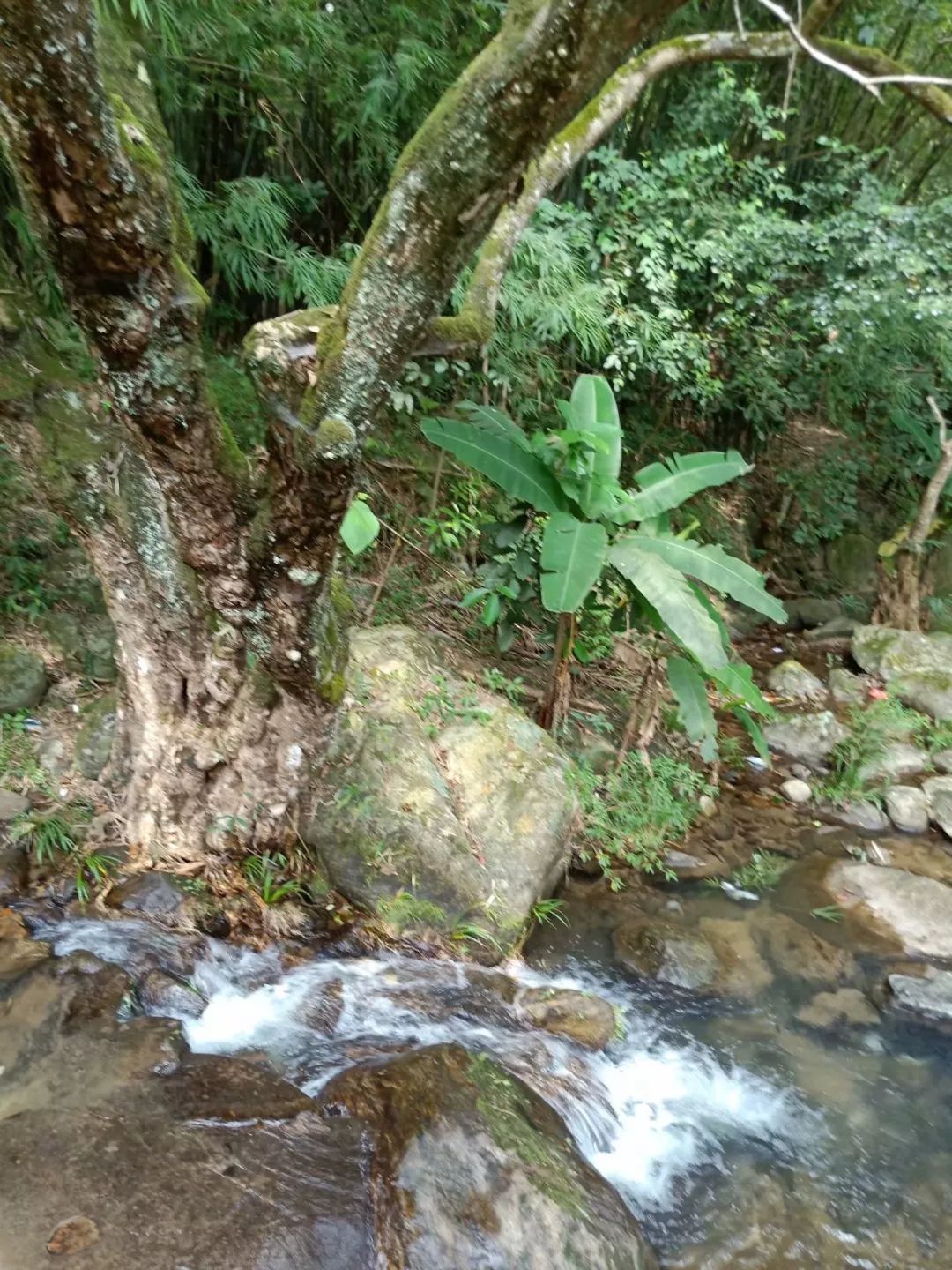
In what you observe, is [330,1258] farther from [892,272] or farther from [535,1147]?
[892,272]

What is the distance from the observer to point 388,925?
11.6 ft

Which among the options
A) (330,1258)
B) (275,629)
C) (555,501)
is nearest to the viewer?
(330,1258)

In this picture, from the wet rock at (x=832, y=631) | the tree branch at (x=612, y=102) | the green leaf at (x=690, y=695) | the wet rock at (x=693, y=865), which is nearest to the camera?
the tree branch at (x=612, y=102)

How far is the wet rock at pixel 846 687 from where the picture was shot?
6.78 m

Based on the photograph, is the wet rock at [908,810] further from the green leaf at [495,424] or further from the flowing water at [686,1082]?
the green leaf at [495,424]

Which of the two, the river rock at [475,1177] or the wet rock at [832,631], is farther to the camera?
the wet rock at [832,631]

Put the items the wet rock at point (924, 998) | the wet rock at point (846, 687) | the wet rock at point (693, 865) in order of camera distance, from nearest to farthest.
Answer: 1. the wet rock at point (924, 998)
2. the wet rock at point (693, 865)
3. the wet rock at point (846, 687)

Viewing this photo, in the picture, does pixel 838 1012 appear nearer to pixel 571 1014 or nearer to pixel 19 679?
pixel 571 1014

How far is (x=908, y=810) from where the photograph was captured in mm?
5387

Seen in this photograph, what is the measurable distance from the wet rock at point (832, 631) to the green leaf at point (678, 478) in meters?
4.15

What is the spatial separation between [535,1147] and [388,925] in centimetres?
124

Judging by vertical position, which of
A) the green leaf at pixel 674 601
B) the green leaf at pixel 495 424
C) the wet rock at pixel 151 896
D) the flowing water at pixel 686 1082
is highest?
the green leaf at pixel 495 424

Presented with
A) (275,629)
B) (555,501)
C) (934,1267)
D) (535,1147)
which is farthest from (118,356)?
(934,1267)

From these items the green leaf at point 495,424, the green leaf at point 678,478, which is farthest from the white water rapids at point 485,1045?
the green leaf at point 495,424
